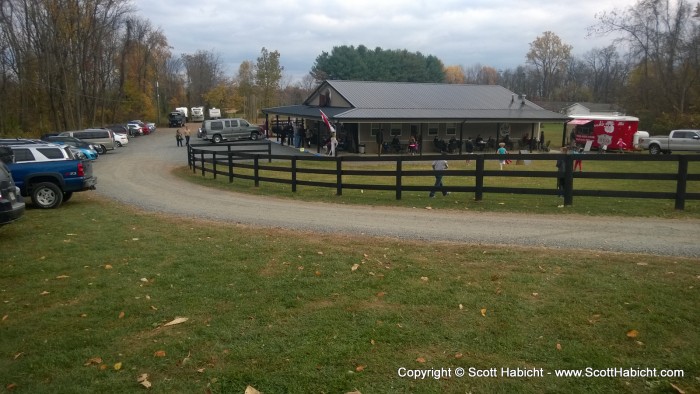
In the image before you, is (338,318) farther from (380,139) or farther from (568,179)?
(380,139)

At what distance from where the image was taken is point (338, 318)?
4918mm

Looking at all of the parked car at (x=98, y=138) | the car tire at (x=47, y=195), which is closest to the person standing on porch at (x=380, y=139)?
the parked car at (x=98, y=138)

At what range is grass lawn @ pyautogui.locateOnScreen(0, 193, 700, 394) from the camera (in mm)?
3916

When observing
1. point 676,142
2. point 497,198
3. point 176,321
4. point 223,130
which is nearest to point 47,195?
point 176,321

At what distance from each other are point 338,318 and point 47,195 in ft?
37.3

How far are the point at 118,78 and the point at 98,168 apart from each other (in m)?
52.8

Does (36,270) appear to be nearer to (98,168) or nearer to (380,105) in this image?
(98,168)

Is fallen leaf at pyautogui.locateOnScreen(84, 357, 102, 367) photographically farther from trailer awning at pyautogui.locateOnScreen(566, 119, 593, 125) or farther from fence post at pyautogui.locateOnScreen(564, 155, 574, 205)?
trailer awning at pyautogui.locateOnScreen(566, 119, 593, 125)

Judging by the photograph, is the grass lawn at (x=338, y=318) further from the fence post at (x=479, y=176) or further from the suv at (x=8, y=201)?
the fence post at (x=479, y=176)

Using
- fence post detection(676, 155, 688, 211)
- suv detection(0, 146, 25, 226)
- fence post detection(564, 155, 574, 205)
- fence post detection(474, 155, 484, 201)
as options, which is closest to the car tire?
suv detection(0, 146, 25, 226)

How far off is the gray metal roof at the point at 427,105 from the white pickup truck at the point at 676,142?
22.1 feet

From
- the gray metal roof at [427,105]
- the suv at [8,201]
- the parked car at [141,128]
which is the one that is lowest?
the suv at [8,201]

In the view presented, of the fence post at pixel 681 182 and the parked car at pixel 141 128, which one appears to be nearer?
the fence post at pixel 681 182

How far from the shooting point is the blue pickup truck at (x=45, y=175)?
42.8ft
